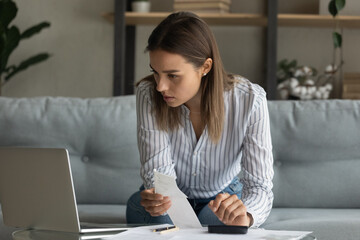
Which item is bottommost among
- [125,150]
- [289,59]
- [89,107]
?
[125,150]

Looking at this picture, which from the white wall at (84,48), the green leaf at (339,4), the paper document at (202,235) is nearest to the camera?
the paper document at (202,235)

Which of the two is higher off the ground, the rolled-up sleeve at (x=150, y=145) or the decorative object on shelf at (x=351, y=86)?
the decorative object on shelf at (x=351, y=86)

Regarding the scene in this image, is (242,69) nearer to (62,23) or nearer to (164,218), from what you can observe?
(62,23)

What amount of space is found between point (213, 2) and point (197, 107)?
141 centimetres

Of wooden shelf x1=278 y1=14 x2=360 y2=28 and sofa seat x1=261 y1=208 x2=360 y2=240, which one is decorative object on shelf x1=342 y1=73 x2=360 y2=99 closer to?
wooden shelf x1=278 y1=14 x2=360 y2=28

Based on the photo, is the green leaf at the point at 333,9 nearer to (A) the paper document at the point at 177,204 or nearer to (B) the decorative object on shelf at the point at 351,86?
(B) the decorative object on shelf at the point at 351,86

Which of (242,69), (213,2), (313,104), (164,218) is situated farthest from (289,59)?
(164,218)

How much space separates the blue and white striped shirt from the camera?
1616 mm

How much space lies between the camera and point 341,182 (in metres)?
2.12

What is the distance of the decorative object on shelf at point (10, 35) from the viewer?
3.27 metres

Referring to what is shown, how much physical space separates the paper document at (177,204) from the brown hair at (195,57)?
39 centimetres

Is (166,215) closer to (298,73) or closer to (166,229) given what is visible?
(166,229)

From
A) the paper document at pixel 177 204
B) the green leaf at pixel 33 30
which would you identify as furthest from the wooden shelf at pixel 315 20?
the paper document at pixel 177 204

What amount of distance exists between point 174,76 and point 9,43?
2022 millimetres
